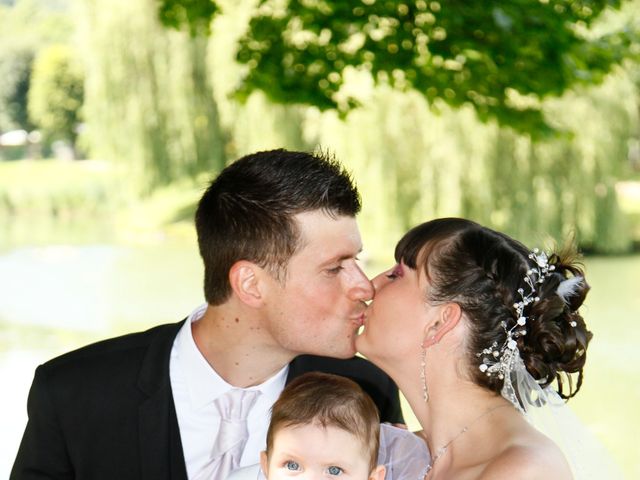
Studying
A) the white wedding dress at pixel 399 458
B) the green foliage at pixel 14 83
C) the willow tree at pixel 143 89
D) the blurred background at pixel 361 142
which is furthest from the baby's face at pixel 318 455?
the green foliage at pixel 14 83

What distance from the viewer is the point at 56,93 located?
2353cm

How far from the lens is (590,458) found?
100 inches

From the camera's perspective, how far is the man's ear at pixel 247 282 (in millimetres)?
2729

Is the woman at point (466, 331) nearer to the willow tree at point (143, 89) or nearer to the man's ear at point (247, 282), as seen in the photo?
the man's ear at point (247, 282)

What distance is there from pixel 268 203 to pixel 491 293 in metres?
0.72

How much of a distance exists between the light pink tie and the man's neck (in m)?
0.04

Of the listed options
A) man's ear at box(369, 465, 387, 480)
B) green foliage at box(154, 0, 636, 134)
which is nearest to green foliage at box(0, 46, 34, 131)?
green foliage at box(154, 0, 636, 134)

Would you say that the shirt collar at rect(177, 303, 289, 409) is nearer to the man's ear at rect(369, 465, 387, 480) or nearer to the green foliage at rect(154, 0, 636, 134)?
the man's ear at rect(369, 465, 387, 480)

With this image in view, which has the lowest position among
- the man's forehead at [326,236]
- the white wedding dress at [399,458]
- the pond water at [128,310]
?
the pond water at [128,310]

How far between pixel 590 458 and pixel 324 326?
0.79 metres

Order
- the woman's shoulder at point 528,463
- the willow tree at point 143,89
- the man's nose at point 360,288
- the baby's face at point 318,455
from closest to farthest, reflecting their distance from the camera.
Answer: the woman's shoulder at point 528,463, the baby's face at point 318,455, the man's nose at point 360,288, the willow tree at point 143,89

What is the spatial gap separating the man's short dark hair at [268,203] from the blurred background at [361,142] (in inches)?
106

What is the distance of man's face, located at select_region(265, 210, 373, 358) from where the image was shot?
8.56 feet

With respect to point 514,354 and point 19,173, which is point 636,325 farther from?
point 19,173
